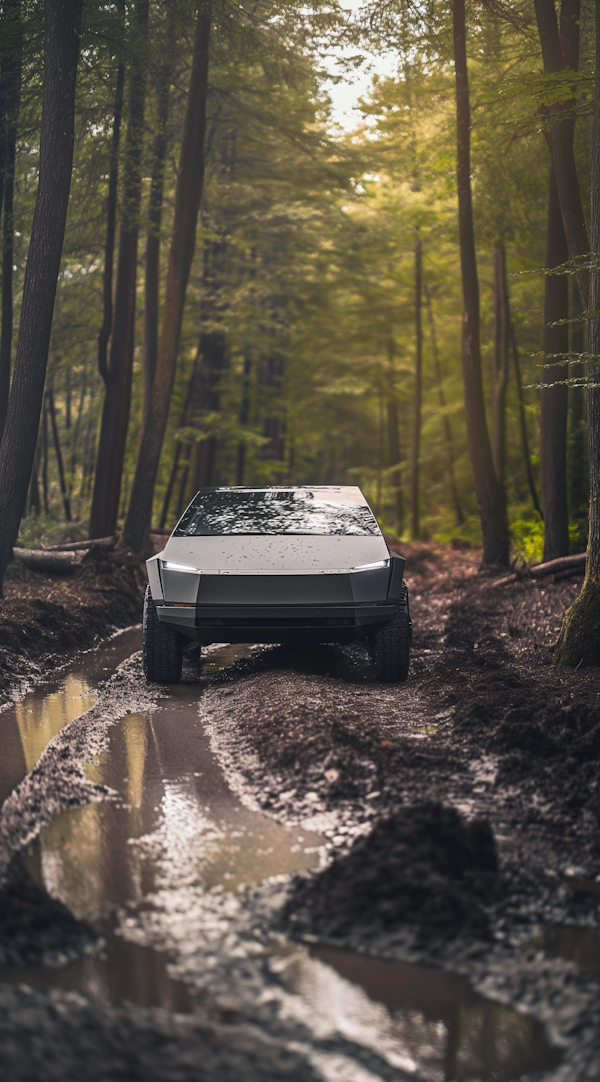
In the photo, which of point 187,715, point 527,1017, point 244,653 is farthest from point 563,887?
point 244,653

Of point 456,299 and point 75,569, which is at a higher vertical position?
point 456,299

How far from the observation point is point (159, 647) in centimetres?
784

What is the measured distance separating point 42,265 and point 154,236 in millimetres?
8875

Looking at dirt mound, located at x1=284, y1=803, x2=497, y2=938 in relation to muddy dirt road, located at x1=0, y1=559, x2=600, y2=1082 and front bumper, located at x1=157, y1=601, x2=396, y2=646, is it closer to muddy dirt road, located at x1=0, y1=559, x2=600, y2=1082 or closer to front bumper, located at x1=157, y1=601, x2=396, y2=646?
muddy dirt road, located at x1=0, y1=559, x2=600, y2=1082

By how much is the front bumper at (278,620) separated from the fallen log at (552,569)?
19.7 ft

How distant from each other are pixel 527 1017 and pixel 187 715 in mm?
4320

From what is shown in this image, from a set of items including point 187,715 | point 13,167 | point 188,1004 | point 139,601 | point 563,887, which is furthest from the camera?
point 13,167

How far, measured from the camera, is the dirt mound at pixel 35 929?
3109 mm

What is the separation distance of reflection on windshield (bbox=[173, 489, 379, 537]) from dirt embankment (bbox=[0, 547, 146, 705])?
2136mm

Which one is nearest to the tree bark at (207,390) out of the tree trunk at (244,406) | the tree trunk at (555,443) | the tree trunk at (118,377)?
the tree trunk at (244,406)

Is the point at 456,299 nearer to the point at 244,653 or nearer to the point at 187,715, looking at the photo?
the point at 244,653

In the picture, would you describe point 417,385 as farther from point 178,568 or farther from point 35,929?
point 35,929

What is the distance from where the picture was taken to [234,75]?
63.6 feet

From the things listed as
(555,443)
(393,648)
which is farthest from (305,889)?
(555,443)
